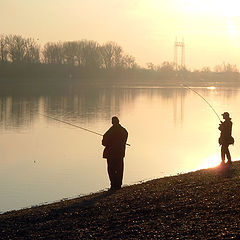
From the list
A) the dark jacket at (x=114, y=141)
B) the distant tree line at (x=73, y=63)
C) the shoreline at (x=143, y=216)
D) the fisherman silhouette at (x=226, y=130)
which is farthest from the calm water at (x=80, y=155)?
the distant tree line at (x=73, y=63)

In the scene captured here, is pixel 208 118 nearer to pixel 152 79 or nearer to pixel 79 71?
pixel 79 71

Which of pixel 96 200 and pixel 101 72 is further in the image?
pixel 101 72

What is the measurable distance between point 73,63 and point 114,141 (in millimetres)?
118150

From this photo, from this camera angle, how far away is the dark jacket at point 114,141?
1130 cm

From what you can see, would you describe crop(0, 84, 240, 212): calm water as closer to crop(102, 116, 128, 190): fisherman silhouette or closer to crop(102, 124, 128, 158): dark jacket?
crop(102, 116, 128, 190): fisherman silhouette

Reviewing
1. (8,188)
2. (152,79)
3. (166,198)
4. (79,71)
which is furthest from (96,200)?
(152,79)

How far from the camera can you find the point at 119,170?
456 inches

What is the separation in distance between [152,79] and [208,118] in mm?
104146

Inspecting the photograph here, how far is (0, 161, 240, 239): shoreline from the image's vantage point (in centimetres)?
749

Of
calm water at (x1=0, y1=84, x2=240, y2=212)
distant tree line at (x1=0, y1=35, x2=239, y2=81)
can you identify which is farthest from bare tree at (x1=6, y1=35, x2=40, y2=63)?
calm water at (x1=0, y1=84, x2=240, y2=212)

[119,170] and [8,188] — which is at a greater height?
[119,170]

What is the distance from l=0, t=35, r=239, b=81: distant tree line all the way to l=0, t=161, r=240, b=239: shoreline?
9523 cm

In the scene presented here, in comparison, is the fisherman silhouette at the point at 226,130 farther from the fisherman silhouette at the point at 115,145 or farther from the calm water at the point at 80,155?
the calm water at the point at 80,155

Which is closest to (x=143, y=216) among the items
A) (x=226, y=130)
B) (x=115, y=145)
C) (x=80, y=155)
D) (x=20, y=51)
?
(x=115, y=145)
